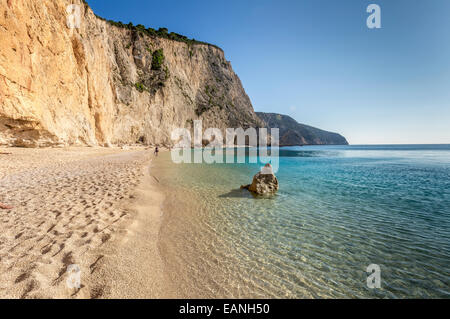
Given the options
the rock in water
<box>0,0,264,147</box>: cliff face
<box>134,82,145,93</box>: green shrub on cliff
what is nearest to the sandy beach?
the rock in water

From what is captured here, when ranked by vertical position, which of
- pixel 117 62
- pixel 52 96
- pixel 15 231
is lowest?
pixel 15 231

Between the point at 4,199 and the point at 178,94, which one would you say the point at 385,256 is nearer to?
the point at 4,199

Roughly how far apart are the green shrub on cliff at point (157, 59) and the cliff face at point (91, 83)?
0.28 m

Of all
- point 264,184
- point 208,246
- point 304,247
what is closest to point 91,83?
point 264,184

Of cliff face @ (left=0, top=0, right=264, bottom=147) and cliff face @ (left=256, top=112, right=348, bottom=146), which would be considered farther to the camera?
cliff face @ (left=256, top=112, right=348, bottom=146)

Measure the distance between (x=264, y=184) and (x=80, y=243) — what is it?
7383mm

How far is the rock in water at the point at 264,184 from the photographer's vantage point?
895cm

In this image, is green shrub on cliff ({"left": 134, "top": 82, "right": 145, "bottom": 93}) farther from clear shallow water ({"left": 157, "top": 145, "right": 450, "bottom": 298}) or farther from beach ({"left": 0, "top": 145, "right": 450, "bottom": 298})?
clear shallow water ({"left": 157, "top": 145, "right": 450, "bottom": 298})

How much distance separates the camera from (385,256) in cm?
392

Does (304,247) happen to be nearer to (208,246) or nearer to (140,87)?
(208,246)

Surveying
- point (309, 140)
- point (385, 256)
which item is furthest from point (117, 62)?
point (309, 140)

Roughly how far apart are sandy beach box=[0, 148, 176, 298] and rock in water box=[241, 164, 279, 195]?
4588mm

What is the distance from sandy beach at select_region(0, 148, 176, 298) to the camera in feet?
8.09

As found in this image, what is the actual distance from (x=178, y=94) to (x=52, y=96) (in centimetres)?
4223
